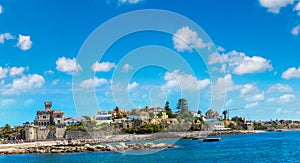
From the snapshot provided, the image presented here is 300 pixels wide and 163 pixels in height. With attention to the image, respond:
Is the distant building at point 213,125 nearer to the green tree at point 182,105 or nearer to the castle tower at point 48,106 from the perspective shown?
the green tree at point 182,105

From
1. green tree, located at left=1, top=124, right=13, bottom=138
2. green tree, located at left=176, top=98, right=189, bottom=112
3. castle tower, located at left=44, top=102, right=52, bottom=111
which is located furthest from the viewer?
green tree, located at left=176, top=98, right=189, bottom=112

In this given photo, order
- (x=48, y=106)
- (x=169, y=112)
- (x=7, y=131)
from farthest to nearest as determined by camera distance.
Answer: (x=169, y=112)
(x=48, y=106)
(x=7, y=131)

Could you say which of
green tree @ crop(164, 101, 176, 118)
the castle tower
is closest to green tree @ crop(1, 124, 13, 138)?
the castle tower

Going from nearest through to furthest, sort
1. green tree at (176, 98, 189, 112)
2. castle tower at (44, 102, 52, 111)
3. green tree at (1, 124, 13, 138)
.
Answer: green tree at (1, 124, 13, 138) < castle tower at (44, 102, 52, 111) < green tree at (176, 98, 189, 112)

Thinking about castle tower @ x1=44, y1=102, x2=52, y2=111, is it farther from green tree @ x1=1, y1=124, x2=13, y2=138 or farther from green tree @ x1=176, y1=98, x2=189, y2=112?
green tree @ x1=176, y1=98, x2=189, y2=112

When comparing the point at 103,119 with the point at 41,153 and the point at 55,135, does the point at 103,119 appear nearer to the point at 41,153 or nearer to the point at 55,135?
the point at 55,135

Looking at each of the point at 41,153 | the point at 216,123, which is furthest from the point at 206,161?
the point at 216,123

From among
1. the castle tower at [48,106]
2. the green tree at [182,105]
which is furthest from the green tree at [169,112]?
the castle tower at [48,106]

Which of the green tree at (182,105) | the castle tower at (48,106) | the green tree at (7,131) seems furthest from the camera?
the green tree at (182,105)

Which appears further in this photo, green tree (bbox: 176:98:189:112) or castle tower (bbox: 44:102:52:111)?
green tree (bbox: 176:98:189:112)

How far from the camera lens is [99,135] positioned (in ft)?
266

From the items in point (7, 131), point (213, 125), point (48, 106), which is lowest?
point (213, 125)

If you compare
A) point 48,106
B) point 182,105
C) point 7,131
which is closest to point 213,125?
point 182,105

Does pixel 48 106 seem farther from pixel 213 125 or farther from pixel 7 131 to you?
pixel 213 125
